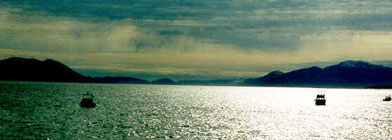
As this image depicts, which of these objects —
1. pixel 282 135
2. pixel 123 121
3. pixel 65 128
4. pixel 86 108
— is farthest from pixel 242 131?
pixel 86 108

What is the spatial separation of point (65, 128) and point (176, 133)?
20551 millimetres

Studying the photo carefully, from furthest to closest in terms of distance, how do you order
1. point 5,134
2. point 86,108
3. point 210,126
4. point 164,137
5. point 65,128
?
point 86,108 → point 210,126 → point 65,128 → point 164,137 → point 5,134

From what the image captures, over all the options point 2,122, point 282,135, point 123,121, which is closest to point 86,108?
point 123,121

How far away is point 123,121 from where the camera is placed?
9738 cm

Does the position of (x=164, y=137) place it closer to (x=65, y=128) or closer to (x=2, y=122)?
(x=65, y=128)

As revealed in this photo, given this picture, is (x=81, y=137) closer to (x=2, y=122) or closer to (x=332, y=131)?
(x=2, y=122)

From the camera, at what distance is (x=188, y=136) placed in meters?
76.3

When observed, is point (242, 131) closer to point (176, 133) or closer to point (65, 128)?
point (176, 133)

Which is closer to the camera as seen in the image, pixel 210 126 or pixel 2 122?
pixel 2 122

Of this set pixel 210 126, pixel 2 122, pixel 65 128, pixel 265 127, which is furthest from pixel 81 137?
pixel 265 127

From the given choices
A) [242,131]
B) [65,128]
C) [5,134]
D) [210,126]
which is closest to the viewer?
[5,134]

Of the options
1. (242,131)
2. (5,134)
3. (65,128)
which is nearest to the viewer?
(5,134)

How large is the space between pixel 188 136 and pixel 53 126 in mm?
26119

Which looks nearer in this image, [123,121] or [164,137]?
[164,137]
